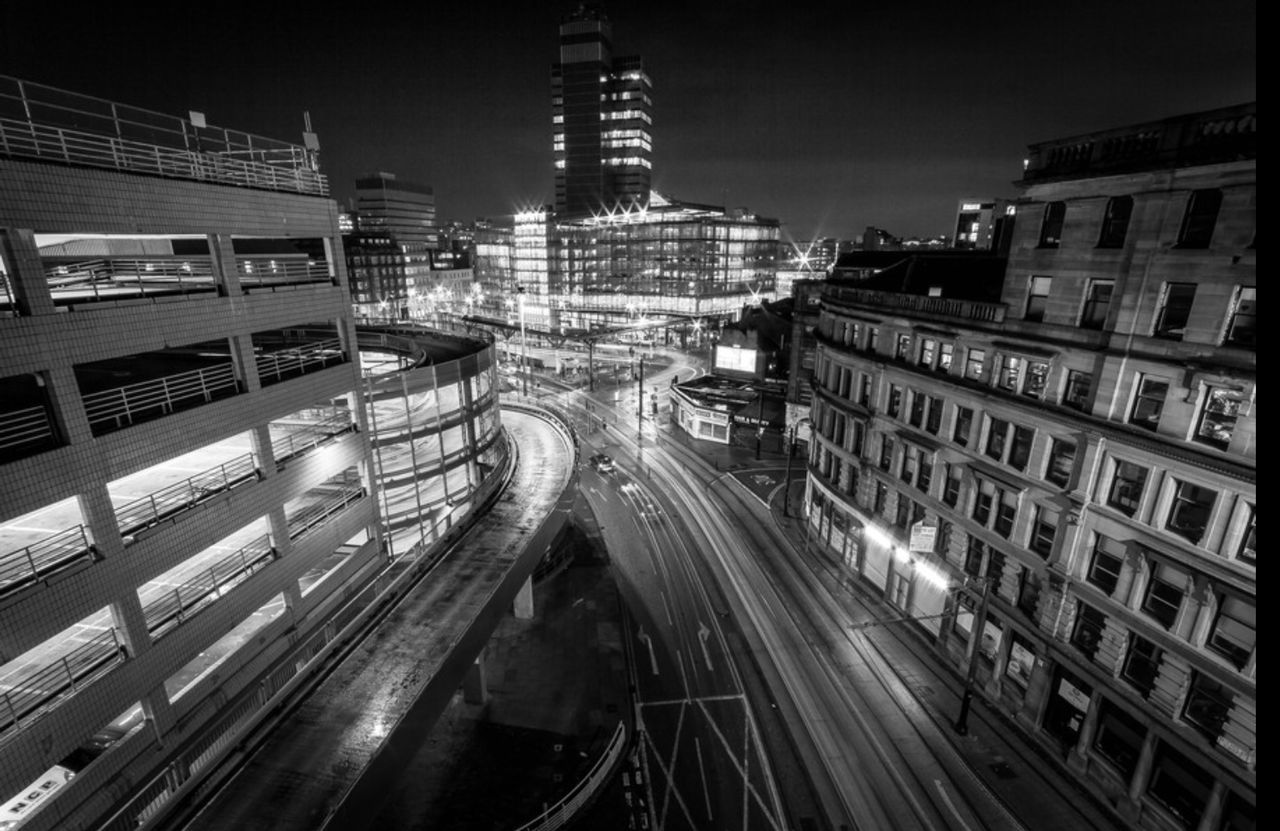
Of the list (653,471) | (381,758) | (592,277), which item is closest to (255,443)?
(381,758)

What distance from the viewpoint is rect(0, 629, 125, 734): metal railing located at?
1433 cm

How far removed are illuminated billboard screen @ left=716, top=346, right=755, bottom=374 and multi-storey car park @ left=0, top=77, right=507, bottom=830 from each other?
174 feet

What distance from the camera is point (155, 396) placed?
1834 cm

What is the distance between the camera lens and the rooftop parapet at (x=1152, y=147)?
20562 millimetres

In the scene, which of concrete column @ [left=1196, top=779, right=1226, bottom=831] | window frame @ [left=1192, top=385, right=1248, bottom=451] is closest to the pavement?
concrete column @ [left=1196, top=779, right=1226, bottom=831]

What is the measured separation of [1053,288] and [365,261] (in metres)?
142

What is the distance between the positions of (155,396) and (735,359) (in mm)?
62174

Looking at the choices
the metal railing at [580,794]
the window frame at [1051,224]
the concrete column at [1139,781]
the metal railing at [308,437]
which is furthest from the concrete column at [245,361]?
the concrete column at [1139,781]

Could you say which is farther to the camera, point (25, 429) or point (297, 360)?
point (297, 360)

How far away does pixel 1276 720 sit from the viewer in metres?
2.83

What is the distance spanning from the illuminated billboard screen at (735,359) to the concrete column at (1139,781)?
52827mm

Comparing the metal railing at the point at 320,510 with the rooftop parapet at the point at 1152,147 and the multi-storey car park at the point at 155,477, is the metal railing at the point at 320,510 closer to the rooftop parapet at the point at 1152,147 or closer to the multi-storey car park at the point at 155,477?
the multi-storey car park at the point at 155,477

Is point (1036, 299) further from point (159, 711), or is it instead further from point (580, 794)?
point (159, 711)

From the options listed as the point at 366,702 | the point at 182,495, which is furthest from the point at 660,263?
the point at 366,702
